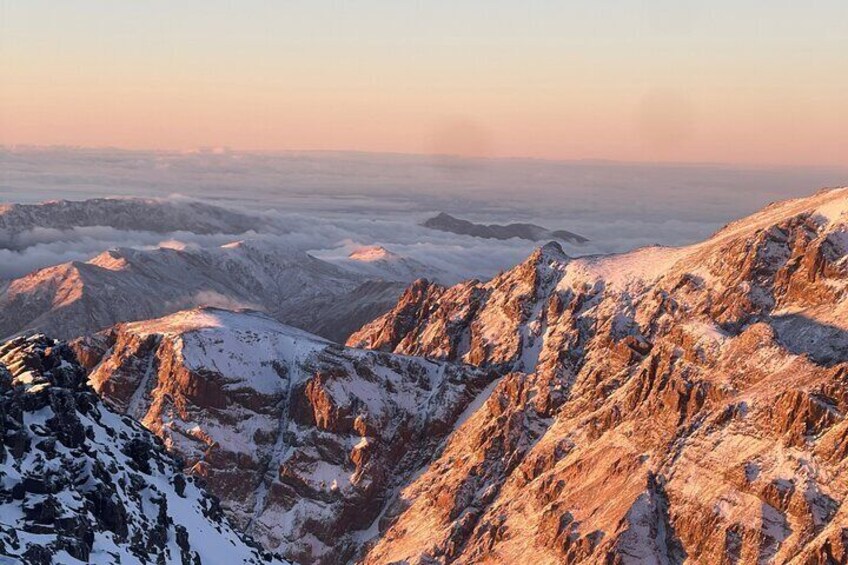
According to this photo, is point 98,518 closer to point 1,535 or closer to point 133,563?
point 133,563

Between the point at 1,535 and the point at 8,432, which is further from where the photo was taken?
the point at 8,432

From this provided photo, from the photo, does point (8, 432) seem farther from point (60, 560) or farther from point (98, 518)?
point (60, 560)

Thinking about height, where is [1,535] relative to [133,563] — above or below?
above

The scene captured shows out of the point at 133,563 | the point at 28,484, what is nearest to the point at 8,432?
the point at 28,484

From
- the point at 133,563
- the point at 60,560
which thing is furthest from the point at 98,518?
the point at 60,560

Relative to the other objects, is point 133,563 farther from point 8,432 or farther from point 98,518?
point 8,432

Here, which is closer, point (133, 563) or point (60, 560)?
point (60, 560)

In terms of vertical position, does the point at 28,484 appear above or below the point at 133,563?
above

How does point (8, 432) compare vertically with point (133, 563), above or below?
above
